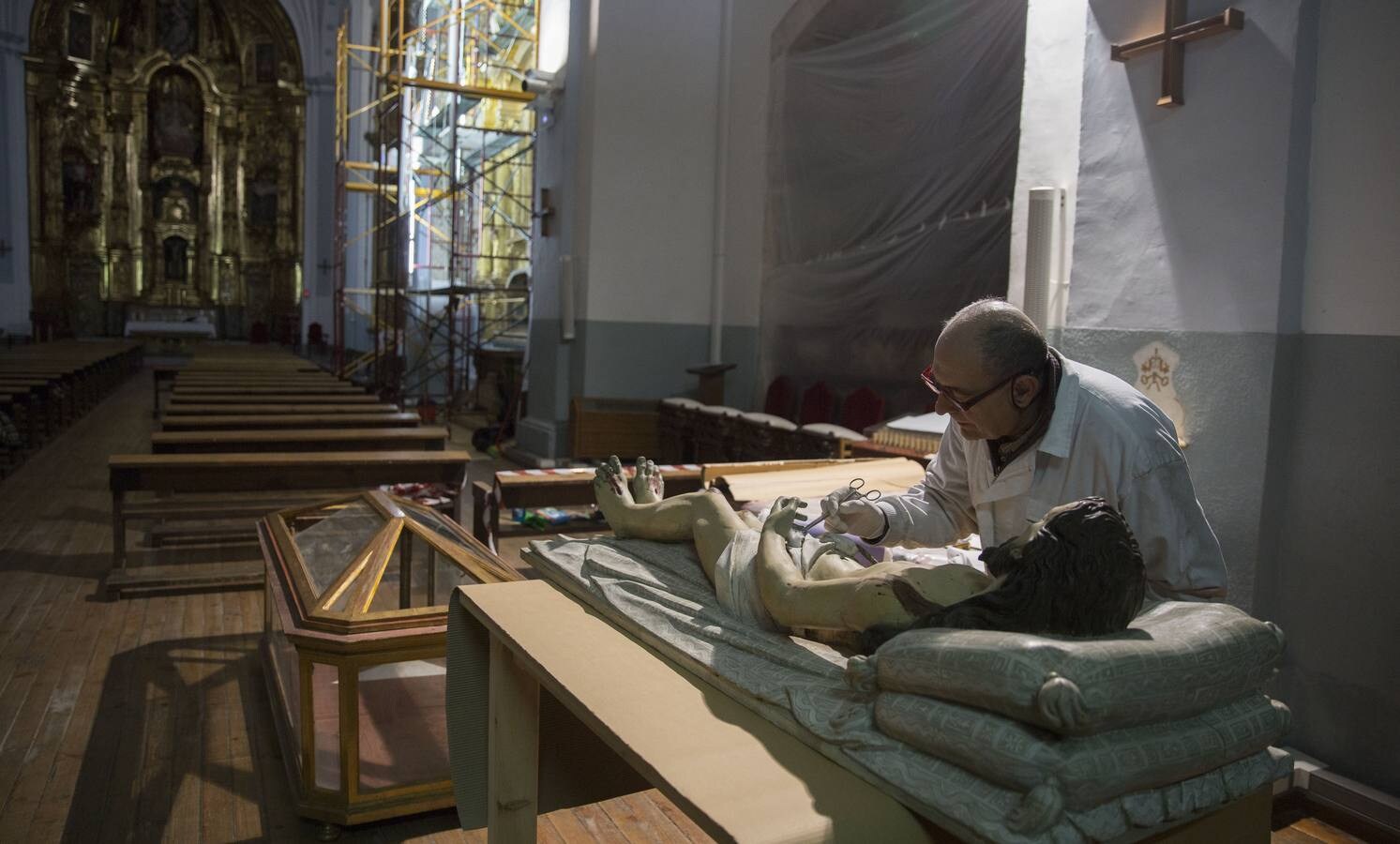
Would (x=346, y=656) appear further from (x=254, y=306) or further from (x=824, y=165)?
(x=254, y=306)

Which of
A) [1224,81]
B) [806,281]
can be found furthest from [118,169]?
[1224,81]

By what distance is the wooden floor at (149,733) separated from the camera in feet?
8.99

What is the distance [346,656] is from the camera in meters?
2.55

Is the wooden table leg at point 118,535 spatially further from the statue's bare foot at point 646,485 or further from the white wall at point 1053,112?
the white wall at point 1053,112

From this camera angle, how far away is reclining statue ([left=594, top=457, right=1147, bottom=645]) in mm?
1419

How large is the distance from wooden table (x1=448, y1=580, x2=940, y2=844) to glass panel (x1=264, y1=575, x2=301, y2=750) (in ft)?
3.38

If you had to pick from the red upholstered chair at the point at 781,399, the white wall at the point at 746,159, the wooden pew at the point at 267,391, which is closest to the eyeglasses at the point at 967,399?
the red upholstered chair at the point at 781,399

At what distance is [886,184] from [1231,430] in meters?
4.31

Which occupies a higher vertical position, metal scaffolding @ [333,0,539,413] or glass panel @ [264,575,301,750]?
metal scaffolding @ [333,0,539,413]

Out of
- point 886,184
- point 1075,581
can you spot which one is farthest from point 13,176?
point 1075,581

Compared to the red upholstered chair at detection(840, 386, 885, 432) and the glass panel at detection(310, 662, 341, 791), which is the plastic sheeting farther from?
the glass panel at detection(310, 662, 341, 791)

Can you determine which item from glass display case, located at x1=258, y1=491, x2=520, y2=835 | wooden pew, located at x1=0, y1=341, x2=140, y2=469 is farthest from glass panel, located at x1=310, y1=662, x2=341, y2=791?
wooden pew, located at x1=0, y1=341, x2=140, y2=469

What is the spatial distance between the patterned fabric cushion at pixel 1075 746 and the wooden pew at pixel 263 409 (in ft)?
22.9

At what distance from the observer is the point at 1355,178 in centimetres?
308
